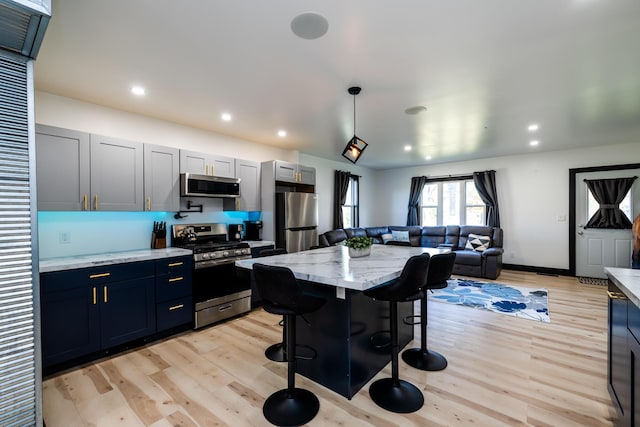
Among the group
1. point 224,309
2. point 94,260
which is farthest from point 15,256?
point 224,309

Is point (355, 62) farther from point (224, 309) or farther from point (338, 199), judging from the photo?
point (338, 199)

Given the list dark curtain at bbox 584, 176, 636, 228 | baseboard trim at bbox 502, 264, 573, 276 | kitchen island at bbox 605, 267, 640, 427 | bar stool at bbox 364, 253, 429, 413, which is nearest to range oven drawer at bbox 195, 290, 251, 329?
bar stool at bbox 364, 253, 429, 413

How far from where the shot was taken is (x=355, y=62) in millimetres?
2406

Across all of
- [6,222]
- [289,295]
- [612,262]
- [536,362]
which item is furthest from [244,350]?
[612,262]

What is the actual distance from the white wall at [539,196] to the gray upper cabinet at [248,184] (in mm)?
5288

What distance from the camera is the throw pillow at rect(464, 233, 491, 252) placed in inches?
241

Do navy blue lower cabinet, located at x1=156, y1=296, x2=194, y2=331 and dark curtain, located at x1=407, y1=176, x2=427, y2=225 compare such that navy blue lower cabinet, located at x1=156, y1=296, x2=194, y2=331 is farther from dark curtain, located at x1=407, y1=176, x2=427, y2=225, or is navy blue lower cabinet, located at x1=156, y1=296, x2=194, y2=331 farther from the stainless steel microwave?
dark curtain, located at x1=407, y1=176, x2=427, y2=225

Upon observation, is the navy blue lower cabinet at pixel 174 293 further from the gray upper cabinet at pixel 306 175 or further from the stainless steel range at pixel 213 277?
the gray upper cabinet at pixel 306 175

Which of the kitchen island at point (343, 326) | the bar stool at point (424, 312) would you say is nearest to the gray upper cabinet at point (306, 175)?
the kitchen island at point (343, 326)

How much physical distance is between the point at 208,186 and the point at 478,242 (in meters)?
5.65

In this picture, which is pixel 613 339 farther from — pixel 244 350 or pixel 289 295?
pixel 244 350

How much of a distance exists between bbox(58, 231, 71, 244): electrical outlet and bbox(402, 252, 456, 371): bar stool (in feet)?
12.0

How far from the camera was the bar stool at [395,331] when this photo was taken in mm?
1942

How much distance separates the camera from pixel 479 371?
247 cm
